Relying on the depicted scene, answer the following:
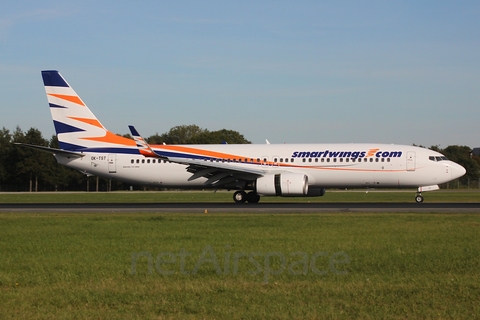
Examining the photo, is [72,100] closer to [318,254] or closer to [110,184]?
[318,254]

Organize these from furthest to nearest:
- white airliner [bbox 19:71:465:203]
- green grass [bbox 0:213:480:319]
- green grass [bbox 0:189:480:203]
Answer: green grass [bbox 0:189:480:203] < white airliner [bbox 19:71:465:203] < green grass [bbox 0:213:480:319]

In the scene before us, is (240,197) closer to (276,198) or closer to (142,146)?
(142,146)

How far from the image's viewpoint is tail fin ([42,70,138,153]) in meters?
38.7

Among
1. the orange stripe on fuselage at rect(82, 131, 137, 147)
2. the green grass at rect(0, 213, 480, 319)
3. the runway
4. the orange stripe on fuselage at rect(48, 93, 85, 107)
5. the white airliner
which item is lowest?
the green grass at rect(0, 213, 480, 319)

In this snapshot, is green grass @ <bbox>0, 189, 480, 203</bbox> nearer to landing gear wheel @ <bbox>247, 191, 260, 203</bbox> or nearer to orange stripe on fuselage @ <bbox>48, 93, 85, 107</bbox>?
landing gear wheel @ <bbox>247, 191, 260, 203</bbox>

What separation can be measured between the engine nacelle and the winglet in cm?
592

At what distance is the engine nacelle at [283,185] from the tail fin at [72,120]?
989cm

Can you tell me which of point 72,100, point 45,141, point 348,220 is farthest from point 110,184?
point 348,220

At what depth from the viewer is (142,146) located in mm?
34875

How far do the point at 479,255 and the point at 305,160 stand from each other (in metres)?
22.7

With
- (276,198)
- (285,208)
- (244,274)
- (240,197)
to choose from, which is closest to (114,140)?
(240,197)

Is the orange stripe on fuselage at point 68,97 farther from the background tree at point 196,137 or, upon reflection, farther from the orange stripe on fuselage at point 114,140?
the background tree at point 196,137

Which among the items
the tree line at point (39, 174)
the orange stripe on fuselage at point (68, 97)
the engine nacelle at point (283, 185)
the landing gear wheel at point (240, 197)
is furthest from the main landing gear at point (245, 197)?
the tree line at point (39, 174)

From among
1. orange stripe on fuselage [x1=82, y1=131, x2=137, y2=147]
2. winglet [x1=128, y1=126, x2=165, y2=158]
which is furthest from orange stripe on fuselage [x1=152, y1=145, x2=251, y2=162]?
winglet [x1=128, y1=126, x2=165, y2=158]
